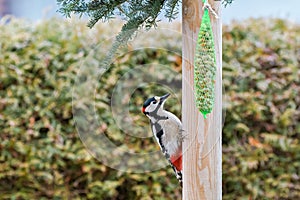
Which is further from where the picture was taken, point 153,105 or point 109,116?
point 109,116

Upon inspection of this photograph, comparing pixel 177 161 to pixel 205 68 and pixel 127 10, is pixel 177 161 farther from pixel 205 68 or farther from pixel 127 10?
pixel 127 10

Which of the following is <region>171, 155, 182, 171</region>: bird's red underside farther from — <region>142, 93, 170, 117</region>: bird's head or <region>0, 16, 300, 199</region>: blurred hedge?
<region>0, 16, 300, 199</region>: blurred hedge

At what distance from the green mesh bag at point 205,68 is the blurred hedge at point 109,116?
157 cm

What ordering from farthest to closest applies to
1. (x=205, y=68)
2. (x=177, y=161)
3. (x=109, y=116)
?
(x=109, y=116) < (x=177, y=161) < (x=205, y=68)

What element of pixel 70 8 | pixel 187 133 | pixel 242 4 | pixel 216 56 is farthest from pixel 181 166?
pixel 242 4

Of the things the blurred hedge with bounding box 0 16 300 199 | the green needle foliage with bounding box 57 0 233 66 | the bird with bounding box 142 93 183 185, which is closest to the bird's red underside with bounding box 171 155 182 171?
the bird with bounding box 142 93 183 185

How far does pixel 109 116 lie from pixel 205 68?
1.63 meters

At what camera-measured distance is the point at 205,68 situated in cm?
122

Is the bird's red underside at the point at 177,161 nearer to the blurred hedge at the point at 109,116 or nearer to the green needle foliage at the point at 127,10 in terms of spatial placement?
the green needle foliage at the point at 127,10

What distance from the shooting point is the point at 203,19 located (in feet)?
4.01

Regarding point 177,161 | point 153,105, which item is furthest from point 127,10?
point 177,161

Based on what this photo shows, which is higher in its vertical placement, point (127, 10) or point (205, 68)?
point (127, 10)

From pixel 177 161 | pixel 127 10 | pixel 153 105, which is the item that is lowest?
pixel 177 161

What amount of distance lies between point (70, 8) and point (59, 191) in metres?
1.87
